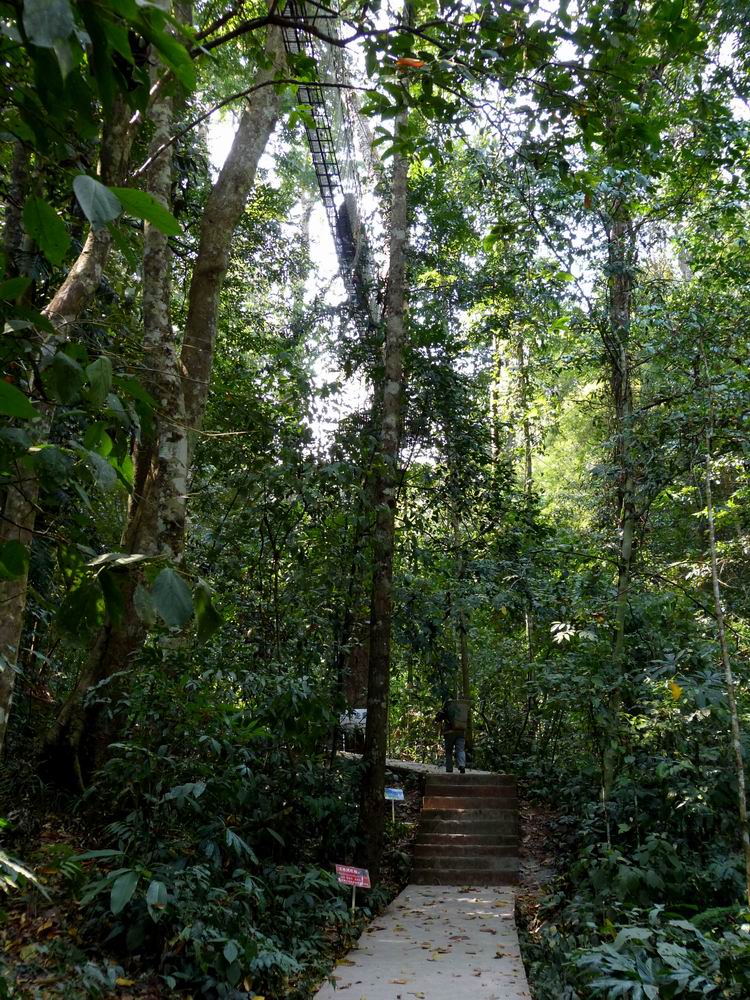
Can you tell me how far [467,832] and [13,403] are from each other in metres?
8.20

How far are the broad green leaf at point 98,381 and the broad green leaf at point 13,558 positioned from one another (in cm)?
23

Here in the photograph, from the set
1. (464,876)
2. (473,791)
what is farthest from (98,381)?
(473,791)

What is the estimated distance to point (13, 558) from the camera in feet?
3.60

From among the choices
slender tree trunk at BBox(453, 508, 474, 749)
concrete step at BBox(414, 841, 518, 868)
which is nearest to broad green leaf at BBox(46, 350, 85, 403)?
slender tree trunk at BBox(453, 508, 474, 749)

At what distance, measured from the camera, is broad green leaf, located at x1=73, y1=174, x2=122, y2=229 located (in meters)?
0.82

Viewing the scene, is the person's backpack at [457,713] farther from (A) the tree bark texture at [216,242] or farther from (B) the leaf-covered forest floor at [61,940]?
(A) the tree bark texture at [216,242]

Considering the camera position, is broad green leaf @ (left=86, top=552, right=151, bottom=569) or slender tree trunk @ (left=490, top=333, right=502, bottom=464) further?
slender tree trunk @ (left=490, top=333, right=502, bottom=464)

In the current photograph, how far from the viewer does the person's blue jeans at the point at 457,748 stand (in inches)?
363

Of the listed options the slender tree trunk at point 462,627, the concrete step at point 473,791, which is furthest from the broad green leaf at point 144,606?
the concrete step at point 473,791

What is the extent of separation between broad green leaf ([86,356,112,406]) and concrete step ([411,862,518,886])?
7.32 metres

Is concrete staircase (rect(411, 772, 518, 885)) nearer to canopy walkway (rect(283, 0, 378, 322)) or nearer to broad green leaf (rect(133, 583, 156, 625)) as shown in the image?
canopy walkway (rect(283, 0, 378, 322))

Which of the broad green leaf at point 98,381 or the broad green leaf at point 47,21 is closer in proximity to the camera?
the broad green leaf at point 47,21

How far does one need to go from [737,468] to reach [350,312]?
440 cm

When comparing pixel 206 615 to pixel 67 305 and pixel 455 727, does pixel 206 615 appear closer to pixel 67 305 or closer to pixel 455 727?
pixel 67 305
